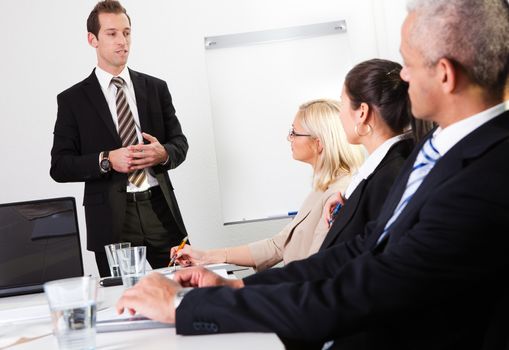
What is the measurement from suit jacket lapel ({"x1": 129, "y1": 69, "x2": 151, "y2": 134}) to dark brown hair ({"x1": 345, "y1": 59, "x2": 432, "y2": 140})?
1.74 metres

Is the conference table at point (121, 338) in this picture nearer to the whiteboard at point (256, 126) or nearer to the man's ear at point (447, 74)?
the man's ear at point (447, 74)

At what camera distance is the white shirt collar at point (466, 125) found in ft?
4.41

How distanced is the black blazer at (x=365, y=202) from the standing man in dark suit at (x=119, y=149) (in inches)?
60.9

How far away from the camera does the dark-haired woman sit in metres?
2.08

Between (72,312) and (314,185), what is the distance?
1.82 meters

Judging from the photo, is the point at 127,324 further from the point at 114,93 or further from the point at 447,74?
the point at 114,93

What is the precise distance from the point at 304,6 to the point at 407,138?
9.96 ft

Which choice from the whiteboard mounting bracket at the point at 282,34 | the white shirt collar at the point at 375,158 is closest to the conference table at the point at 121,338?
the white shirt collar at the point at 375,158

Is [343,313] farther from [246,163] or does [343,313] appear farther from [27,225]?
[246,163]

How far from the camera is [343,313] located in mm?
1169

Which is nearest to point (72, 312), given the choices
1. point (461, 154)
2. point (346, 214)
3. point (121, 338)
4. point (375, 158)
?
point (121, 338)

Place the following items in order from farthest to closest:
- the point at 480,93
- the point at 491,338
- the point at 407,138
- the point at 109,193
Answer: the point at 109,193 < the point at 407,138 < the point at 480,93 < the point at 491,338

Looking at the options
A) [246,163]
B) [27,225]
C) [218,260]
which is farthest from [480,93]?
[246,163]

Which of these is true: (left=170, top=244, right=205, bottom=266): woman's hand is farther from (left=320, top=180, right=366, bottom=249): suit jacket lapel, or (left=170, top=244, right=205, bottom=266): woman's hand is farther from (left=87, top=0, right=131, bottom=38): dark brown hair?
(left=87, top=0, right=131, bottom=38): dark brown hair
